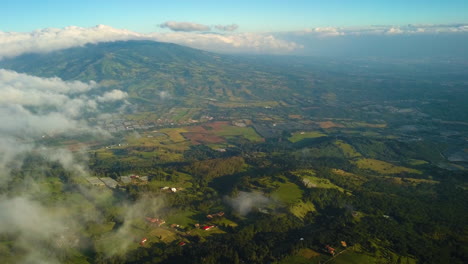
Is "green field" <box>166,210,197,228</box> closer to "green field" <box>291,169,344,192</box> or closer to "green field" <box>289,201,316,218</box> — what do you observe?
"green field" <box>289,201,316,218</box>

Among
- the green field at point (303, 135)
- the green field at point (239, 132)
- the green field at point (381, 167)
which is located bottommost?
the green field at point (239, 132)

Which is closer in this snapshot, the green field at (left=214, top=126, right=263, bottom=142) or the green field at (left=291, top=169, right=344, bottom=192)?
the green field at (left=291, top=169, right=344, bottom=192)

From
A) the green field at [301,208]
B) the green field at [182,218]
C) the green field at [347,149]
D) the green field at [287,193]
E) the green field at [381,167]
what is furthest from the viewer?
the green field at [347,149]

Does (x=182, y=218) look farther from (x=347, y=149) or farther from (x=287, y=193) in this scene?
(x=347, y=149)

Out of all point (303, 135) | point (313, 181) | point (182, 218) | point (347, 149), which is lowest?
point (303, 135)

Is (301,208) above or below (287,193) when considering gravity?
below

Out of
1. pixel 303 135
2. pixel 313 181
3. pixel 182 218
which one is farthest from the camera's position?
pixel 303 135

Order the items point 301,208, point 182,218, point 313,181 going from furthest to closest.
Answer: point 313,181
point 301,208
point 182,218

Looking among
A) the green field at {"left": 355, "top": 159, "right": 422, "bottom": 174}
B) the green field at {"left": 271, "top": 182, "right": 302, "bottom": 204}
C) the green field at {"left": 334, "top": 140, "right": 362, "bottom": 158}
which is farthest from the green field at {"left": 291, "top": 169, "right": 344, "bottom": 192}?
the green field at {"left": 334, "top": 140, "right": 362, "bottom": 158}

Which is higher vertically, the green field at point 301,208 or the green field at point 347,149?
the green field at point 301,208

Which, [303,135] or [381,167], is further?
[303,135]

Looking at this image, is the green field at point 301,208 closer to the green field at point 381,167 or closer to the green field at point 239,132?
the green field at point 381,167

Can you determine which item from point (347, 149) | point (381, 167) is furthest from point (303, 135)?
point (381, 167)

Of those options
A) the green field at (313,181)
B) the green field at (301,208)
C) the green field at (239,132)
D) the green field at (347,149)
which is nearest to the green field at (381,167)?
the green field at (347,149)
